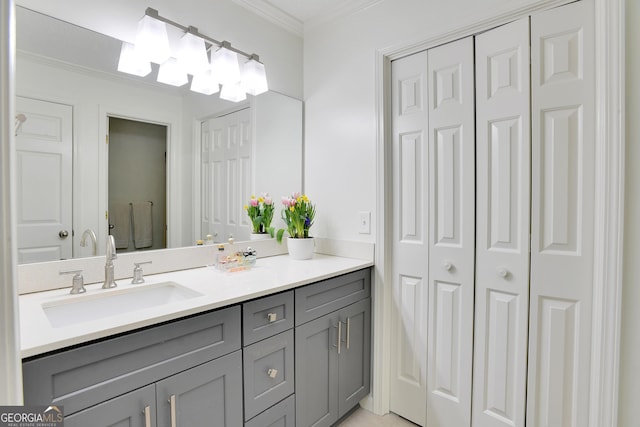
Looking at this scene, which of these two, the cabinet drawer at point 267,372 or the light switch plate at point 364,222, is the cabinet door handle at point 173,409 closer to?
the cabinet drawer at point 267,372

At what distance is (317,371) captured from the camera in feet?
5.06

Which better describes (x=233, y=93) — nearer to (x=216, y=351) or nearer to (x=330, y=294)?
(x=330, y=294)

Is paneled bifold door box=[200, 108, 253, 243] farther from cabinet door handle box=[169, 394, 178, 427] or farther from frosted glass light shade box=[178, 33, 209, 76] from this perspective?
cabinet door handle box=[169, 394, 178, 427]

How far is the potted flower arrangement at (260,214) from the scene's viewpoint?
2027mm

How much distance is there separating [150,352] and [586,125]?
180 cm

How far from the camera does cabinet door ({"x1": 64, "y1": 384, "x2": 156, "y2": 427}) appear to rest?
861 millimetres

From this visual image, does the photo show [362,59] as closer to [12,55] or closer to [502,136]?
[502,136]

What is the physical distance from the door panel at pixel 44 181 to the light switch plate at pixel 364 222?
4.71ft

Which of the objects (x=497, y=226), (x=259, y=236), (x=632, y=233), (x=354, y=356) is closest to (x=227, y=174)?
(x=259, y=236)

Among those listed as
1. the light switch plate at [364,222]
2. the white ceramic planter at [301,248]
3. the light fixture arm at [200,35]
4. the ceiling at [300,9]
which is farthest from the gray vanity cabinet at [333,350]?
the ceiling at [300,9]

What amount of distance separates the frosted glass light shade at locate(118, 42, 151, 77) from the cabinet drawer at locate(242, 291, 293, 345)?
4.02ft

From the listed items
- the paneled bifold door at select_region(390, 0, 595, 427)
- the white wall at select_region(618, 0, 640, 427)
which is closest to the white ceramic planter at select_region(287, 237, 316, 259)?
the paneled bifold door at select_region(390, 0, 595, 427)

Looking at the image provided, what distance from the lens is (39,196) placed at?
4.16ft

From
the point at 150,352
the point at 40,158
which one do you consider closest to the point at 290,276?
the point at 150,352
